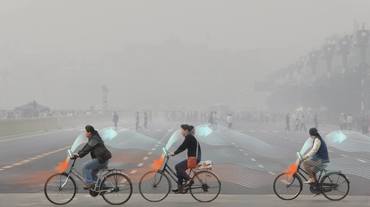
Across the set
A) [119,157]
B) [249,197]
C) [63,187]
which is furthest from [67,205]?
[119,157]

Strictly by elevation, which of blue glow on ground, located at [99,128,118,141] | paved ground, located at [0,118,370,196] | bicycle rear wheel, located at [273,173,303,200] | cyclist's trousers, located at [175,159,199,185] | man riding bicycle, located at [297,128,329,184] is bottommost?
blue glow on ground, located at [99,128,118,141]

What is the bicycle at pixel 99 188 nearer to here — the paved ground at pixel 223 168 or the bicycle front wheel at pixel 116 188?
the bicycle front wheel at pixel 116 188

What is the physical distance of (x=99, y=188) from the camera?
12.7 metres

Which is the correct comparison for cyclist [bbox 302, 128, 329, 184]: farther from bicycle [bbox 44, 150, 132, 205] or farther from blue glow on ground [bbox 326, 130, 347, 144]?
blue glow on ground [bbox 326, 130, 347, 144]

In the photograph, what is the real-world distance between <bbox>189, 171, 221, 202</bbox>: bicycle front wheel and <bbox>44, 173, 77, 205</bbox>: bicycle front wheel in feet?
7.76

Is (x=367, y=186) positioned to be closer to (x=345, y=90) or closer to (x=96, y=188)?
(x=96, y=188)

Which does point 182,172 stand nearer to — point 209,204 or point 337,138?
point 209,204

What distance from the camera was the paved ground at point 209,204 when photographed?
12688mm

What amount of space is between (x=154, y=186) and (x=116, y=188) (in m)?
1.10

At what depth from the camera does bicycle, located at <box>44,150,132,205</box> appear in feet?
41.4

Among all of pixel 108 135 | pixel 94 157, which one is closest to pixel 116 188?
pixel 94 157

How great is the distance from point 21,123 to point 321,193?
40110mm

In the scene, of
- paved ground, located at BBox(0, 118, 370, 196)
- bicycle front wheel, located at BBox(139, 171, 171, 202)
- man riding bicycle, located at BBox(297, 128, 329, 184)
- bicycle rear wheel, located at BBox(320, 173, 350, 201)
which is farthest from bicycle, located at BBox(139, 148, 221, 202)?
bicycle rear wheel, located at BBox(320, 173, 350, 201)

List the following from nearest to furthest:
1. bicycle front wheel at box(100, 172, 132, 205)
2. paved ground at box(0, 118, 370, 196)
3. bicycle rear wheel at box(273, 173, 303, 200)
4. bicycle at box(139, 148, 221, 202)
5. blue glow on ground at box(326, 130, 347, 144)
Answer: bicycle front wheel at box(100, 172, 132, 205) < bicycle at box(139, 148, 221, 202) < bicycle rear wheel at box(273, 173, 303, 200) < paved ground at box(0, 118, 370, 196) < blue glow on ground at box(326, 130, 347, 144)
